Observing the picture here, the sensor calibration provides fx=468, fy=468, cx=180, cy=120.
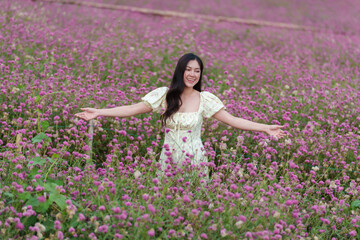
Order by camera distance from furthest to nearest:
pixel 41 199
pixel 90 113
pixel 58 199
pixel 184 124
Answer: pixel 184 124
pixel 90 113
pixel 58 199
pixel 41 199

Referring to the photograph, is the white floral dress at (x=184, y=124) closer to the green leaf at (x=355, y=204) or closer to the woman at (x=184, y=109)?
the woman at (x=184, y=109)

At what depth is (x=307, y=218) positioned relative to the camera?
3.12 meters

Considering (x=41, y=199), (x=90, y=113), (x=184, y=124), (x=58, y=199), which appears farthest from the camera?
(x=184, y=124)

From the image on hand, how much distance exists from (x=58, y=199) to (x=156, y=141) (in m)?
1.30

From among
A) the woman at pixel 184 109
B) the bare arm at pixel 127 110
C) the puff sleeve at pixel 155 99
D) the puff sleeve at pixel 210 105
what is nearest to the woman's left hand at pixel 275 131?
the woman at pixel 184 109

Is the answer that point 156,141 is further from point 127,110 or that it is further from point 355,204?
point 355,204

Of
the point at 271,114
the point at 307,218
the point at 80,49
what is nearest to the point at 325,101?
the point at 271,114

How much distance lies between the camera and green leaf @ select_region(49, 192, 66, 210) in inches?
106

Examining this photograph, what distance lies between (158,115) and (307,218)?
6.78 feet

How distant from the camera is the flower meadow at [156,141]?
2.75 meters

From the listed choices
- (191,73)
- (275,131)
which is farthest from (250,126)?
(191,73)

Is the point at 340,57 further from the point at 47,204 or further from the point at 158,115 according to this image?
the point at 47,204

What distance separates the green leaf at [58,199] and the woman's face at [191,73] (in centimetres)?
148

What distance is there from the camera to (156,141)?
3.88 metres
